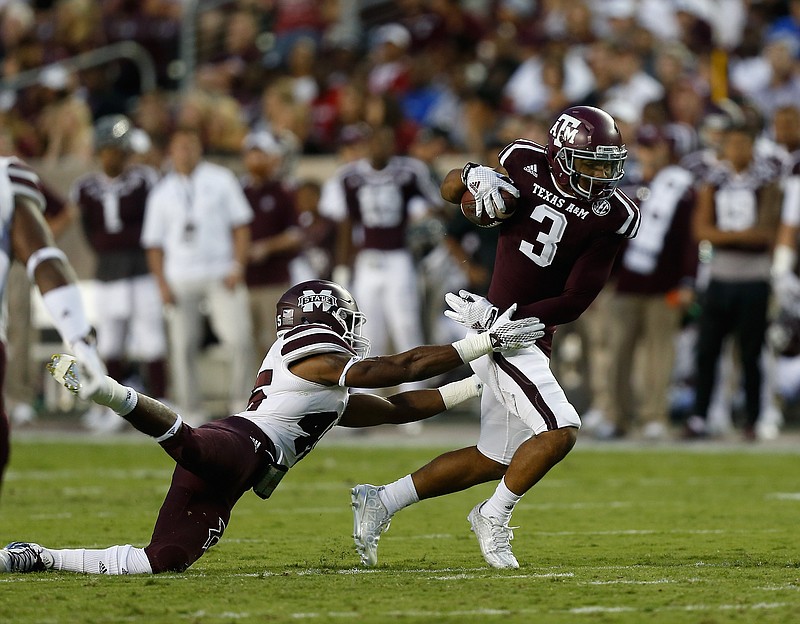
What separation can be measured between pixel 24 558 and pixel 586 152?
8.56 ft

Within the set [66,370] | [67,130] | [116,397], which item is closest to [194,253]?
[67,130]

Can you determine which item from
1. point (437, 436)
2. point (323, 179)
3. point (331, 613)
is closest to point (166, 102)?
point (323, 179)

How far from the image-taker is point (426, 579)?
17.2ft

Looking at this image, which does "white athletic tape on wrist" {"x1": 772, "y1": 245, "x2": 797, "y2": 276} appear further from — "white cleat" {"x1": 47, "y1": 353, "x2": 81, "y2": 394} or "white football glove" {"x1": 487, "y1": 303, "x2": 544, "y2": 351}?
"white cleat" {"x1": 47, "y1": 353, "x2": 81, "y2": 394}

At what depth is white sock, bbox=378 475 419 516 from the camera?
593 cm

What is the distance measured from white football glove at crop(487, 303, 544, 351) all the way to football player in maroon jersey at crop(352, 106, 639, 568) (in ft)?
0.42

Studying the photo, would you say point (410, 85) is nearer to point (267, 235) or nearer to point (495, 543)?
point (267, 235)

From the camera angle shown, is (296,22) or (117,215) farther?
(296,22)

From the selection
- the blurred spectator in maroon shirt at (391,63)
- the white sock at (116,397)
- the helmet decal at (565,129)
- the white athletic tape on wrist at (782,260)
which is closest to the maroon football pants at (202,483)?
the white sock at (116,397)

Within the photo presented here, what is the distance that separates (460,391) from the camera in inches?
238

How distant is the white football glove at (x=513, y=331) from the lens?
223 inches

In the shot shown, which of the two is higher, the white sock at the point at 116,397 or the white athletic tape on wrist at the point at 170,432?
the white sock at the point at 116,397

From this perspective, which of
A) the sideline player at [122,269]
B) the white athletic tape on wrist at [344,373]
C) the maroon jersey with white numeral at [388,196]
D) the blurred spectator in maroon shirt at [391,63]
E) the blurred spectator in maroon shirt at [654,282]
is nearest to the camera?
the white athletic tape on wrist at [344,373]

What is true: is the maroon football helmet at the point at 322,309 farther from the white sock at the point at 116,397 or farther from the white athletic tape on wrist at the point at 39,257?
the white athletic tape on wrist at the point at 39,257
